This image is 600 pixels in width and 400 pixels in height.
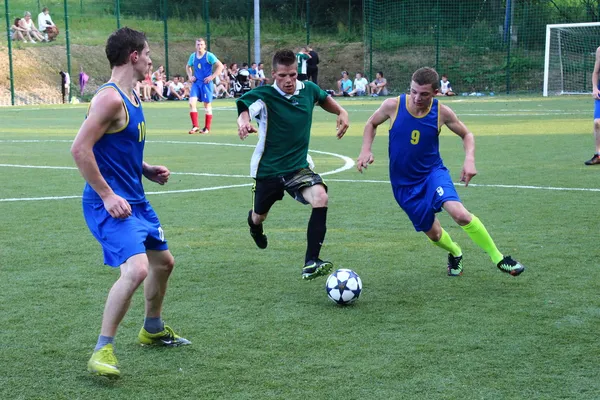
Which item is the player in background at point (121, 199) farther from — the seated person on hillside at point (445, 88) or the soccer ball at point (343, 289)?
the seated person on hillside at point (445, 88)

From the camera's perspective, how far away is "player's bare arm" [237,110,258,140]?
20.0 feet

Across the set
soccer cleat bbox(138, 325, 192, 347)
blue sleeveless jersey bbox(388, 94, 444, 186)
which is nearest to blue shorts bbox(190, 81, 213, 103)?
blue sleeveless jersey bbox(388, 94, 444, 186)

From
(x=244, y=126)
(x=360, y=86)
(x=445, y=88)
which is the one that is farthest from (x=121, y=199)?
(x=360, y=86)

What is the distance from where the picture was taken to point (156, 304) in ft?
14.9

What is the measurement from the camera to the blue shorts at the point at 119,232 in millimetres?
4035

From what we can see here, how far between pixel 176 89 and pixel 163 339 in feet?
101

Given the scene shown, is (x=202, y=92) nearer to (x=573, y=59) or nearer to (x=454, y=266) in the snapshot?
(x=454, y=266)

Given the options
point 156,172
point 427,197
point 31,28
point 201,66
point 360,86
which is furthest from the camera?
point 360,86

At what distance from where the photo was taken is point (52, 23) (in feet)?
118

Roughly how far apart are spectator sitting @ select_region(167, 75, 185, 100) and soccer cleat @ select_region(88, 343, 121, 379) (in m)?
31.1

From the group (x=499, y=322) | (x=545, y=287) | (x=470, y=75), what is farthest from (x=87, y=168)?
(x=470, y=75)

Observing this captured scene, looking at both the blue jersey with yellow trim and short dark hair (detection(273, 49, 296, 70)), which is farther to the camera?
the blue jersey with yellow trim

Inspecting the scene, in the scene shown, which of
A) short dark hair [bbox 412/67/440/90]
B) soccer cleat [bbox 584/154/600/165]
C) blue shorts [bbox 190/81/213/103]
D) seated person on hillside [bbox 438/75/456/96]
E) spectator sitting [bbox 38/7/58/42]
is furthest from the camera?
spectator sitting [bbox 38/7/58/42]

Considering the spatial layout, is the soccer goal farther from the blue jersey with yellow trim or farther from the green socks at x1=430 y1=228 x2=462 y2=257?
the green socks at x1=430 y1=228 x2=462 y2=257
